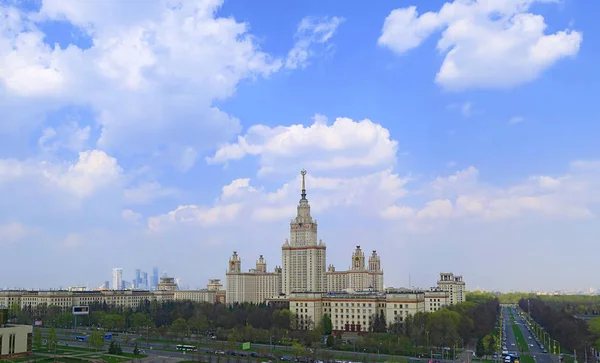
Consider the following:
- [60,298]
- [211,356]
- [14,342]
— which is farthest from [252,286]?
[14,342]

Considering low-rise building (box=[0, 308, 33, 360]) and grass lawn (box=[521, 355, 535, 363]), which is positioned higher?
low-rise building (box=[0, 308, 33, 360])

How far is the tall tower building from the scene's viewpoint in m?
152

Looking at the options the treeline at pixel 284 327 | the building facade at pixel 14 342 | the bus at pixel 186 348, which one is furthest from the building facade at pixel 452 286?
the building facade at pixel 14 342

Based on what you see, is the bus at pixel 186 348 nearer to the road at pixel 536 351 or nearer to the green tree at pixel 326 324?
the green tree at pixel 326 324

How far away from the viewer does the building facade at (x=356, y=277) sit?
16250cm

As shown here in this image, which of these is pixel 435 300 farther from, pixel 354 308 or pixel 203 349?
pixel 203 349

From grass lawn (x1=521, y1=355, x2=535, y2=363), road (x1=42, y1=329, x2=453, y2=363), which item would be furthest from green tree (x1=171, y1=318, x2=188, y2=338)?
grass lawn (x1=521, y1=355, x2=535, y2=363)

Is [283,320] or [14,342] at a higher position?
[14,342]

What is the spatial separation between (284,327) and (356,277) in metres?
63.1

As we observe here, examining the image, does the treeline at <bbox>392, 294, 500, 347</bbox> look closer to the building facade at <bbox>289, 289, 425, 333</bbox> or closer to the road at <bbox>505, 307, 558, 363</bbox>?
the building facade at <bbox>289, 289, 425, 333</bbox>

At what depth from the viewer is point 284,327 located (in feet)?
340

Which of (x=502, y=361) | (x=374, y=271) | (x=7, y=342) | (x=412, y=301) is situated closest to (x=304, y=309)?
(x=412, y=301)

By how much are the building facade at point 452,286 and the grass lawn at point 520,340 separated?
24.3 m

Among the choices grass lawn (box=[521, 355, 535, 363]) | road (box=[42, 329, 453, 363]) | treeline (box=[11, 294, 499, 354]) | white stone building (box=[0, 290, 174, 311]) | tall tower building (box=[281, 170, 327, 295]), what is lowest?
grass lawn (box=[521, 355, 535, 363])
